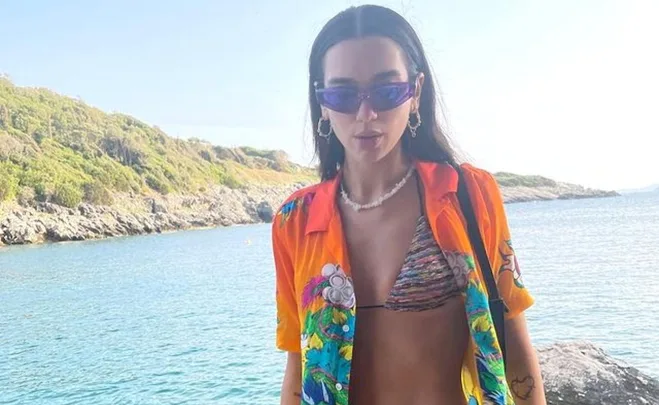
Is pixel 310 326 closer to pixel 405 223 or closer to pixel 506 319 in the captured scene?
pixel 405 223

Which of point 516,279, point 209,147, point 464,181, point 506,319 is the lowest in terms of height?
point 506,319

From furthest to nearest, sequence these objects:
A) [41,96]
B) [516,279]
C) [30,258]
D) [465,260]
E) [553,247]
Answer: [41,96], [30,258], [553,247], [516,279], [465,260]

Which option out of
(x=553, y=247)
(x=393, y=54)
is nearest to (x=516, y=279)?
(x=393, y=54)

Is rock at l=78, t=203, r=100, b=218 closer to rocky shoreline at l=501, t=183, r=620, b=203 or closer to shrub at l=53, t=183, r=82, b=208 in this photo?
shrub at l=53, t=183, r=82, b=208

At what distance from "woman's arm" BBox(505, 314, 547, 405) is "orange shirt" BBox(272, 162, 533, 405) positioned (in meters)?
0.08

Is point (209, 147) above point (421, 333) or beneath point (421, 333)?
above

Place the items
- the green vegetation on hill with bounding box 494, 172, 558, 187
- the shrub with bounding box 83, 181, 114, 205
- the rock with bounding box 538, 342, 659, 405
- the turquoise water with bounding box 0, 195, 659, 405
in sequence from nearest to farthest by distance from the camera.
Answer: the rock with bounding box 538, 342, 659, 405
the turquoise water with bounding box 0, 195, 659, 405
the shrub with bounding box 83, 181, 114, 205
the green vegetation on hill with bounding box 494, 172, 558, 187

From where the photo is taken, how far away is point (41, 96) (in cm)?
9412

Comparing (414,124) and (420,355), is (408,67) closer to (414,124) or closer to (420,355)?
(414,124)

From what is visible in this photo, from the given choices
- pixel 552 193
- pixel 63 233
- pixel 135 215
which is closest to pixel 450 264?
pixel 63 233

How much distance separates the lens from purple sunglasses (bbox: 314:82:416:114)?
73.6 inches

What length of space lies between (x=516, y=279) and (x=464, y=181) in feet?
1.09

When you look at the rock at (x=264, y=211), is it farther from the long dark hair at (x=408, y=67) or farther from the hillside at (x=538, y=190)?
the long dark hair at (x=408, y=67)

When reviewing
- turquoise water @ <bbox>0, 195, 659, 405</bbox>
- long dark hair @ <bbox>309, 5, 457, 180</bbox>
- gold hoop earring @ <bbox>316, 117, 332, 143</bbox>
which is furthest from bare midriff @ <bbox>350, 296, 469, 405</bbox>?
turquoise water @ <bbox>0, 195, 659, 405</bbox>
